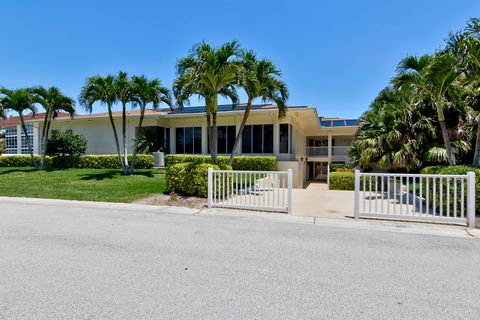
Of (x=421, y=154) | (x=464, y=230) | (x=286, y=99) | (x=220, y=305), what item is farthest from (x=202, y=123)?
(x=220, y=305)

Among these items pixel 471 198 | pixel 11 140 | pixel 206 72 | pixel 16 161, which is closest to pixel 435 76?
pixel 471 198

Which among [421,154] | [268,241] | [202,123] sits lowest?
[268,241]

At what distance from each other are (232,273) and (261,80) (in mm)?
8542

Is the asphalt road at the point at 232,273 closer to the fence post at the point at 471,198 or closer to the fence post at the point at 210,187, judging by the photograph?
the fence post at the point at 471,198

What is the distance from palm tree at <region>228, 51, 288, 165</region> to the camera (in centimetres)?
943

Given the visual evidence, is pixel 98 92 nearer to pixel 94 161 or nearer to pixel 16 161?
pixel 94 161

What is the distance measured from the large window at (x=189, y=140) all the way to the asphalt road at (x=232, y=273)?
13305 millimetres

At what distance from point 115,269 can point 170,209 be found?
4137 mm

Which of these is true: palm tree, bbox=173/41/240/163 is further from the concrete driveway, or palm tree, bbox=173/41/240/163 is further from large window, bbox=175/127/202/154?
large window, bbox=175/127/202/154

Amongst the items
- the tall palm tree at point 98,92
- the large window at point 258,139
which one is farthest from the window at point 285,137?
the tall palm tree at point 98,92

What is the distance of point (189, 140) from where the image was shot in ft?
62.7

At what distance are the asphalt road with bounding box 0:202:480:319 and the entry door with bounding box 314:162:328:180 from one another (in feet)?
65.2

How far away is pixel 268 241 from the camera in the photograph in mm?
4828

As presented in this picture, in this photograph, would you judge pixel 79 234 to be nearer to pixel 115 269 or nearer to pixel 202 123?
pixel 115 269
